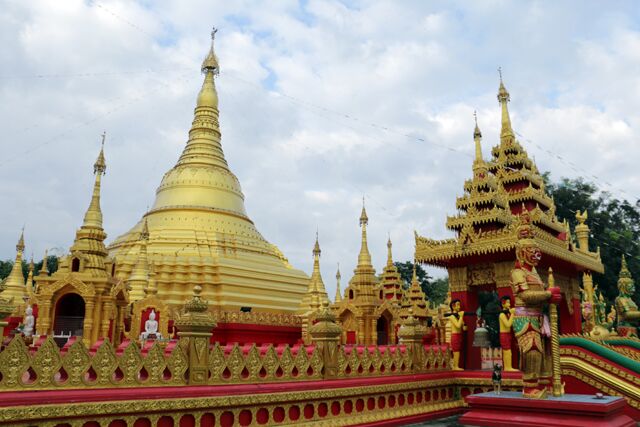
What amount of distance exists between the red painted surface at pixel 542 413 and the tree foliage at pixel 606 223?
27617 mm

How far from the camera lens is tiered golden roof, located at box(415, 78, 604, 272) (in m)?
15.6

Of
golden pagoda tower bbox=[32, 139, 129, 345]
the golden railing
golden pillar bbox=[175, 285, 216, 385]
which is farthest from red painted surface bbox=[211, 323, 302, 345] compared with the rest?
golden pillar bbox=[175, 285, 216, 385]

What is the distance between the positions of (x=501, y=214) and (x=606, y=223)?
24134 millimetres

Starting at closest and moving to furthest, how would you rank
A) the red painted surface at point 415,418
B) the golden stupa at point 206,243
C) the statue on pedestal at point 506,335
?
the red painted surface at point 415,418, the statue on pedestal at point 506,335, the golden stupa at point 206,243

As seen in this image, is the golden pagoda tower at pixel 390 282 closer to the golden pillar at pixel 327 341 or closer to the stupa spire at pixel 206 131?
the stupa spire at pixel 206 131

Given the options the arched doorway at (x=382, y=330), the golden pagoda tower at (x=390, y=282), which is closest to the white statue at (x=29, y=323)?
the arched doorway at (x=382, y=330)

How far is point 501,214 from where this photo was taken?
16281mm

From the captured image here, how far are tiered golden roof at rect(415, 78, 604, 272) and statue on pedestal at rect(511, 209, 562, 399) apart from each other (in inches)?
256

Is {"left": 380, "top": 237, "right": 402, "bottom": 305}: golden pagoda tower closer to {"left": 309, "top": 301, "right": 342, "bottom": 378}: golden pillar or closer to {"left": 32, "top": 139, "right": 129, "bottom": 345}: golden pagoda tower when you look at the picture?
{"left": 32, "top": 139, "right": 129, "bottom": 345}: golden pagoda tower

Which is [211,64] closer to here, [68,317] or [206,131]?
[206,131]

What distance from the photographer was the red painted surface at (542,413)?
685 centimetres

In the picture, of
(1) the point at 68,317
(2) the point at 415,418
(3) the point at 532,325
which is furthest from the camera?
(1) the point at 68,317

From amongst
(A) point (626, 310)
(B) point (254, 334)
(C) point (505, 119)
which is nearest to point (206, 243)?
(B) point (254, 334)

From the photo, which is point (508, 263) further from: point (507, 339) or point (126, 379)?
point (126, 379)
